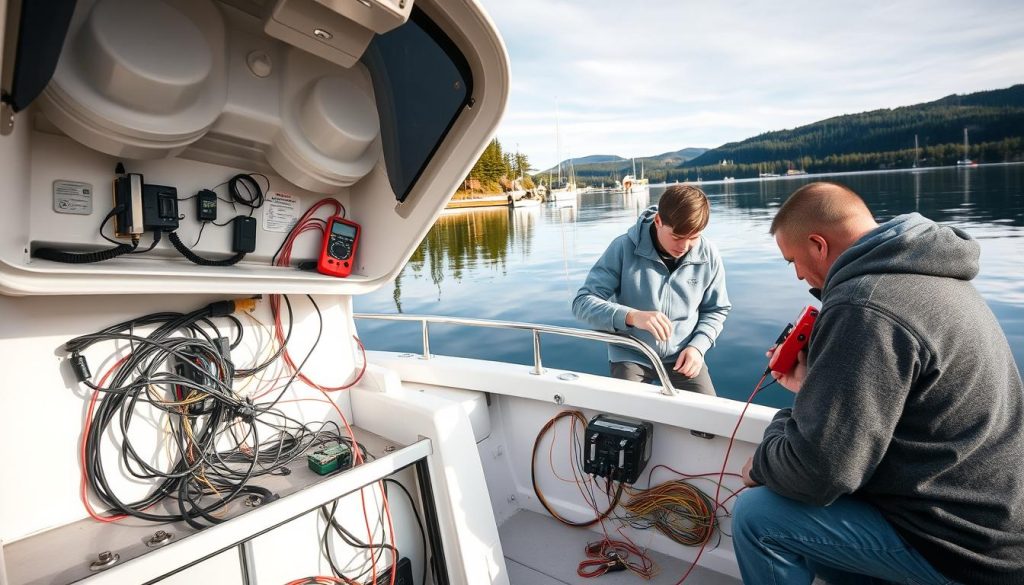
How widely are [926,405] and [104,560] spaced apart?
171cm

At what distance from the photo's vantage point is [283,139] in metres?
1.60

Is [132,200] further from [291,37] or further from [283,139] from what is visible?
[291,37]

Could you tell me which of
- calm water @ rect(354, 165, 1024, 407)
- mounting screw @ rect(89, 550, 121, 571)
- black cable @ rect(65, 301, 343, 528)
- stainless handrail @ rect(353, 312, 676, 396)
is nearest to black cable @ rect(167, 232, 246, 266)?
black cable @ rect(65, 301, 343, 528)

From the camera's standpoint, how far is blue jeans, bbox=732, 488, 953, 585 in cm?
106

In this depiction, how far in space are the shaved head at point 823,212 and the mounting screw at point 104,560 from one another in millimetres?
1723

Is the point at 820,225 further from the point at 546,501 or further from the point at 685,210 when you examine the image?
the point at 546,501

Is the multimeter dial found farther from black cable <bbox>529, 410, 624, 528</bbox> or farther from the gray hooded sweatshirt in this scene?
the gray hooded sweatshirt

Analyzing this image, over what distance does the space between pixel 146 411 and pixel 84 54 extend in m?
0.92

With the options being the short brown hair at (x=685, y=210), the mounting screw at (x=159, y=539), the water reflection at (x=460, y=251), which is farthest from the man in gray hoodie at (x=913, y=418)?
the water reflection at (x=460, y=251)

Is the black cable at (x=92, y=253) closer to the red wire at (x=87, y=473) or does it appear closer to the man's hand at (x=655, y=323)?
the red wire at (x=87, y=473)

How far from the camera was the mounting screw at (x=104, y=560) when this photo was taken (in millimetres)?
1078

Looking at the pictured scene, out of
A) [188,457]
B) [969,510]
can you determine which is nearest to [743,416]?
[969,510]

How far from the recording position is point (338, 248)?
6.02 feet

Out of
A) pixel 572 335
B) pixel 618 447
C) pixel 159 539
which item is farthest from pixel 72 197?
pixel 618 447
